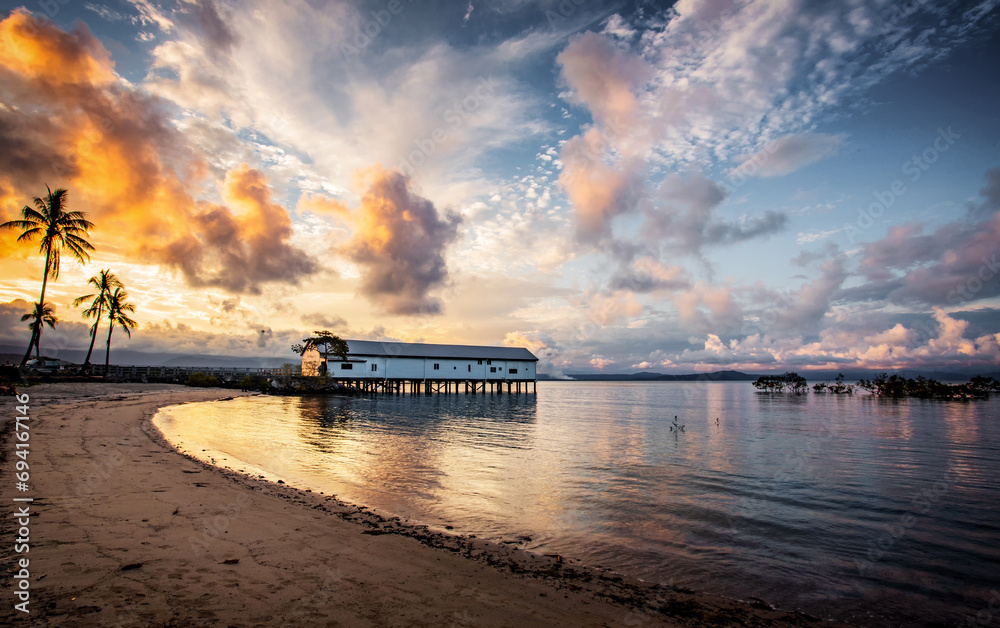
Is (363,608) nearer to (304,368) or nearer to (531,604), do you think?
(531,604)

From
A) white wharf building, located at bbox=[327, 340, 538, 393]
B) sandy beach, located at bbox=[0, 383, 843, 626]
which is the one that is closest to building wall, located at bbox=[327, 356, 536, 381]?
white wharf building, located at bbox=[327, 340, 538, 393]

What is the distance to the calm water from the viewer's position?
7645 millimetres

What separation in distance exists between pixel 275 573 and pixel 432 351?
6208 cm

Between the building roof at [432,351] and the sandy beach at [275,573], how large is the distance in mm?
54407

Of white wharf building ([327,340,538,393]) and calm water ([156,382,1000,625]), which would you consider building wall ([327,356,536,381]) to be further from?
calm water ([156,382,1000,625])

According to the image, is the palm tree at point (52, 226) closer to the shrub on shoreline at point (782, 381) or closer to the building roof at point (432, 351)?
the building roof at point (432, 351)

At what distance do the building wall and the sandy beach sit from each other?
53930 millimetres

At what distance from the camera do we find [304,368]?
66.9 meters

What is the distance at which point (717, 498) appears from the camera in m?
12.7

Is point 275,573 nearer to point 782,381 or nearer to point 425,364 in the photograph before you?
point 425,364

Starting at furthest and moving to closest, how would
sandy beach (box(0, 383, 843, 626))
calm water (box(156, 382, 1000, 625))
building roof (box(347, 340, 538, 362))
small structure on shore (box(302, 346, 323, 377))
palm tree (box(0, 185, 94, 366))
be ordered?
building roof (box(347, 340, 538, 362))
small structure on shore (box(302, 346, 323, 377))
palm tree (box(0, 185, 94, 366))
calm water (box(156, 382, 1000, 625))
sandy beach (box(0, 383, 843, 626))

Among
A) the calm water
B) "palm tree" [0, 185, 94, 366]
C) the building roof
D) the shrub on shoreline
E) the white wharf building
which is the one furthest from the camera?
the shrub on shoreline

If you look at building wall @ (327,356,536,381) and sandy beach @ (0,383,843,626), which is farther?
building wall @ (327,356,536,381)

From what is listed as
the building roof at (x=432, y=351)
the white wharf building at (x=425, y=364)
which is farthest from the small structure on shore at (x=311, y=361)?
the building roof at (x=432, y=351)
